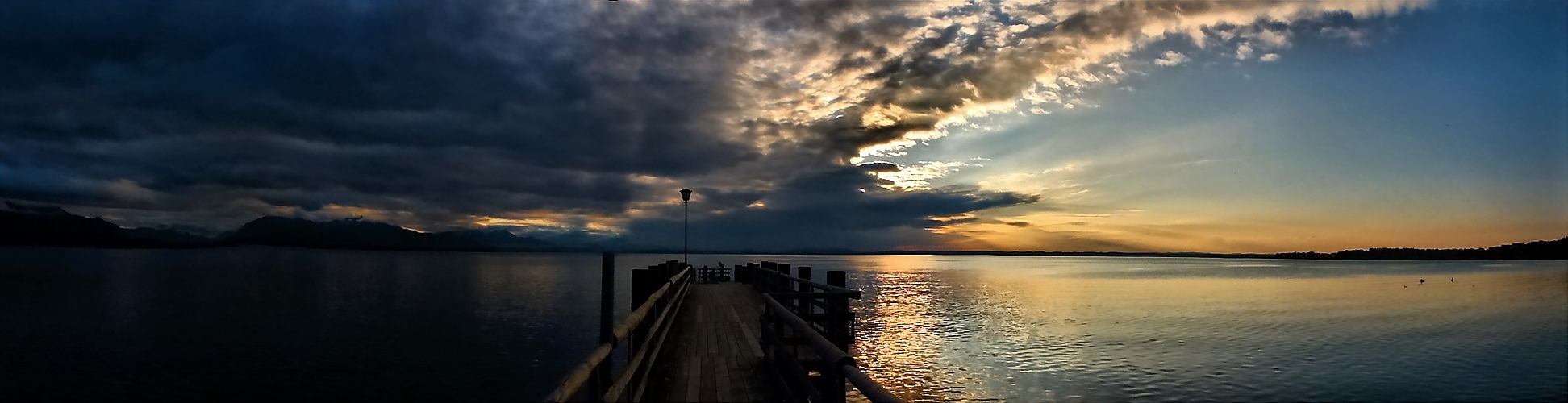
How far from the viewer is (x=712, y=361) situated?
37.1 feet

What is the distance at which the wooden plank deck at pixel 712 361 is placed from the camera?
912 cm

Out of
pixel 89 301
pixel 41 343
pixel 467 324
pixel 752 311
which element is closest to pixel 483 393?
pixel 752 311

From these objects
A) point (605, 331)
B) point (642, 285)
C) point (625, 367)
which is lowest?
point (625, 367)

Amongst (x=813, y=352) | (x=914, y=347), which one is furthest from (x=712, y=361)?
(x=914, y=347)

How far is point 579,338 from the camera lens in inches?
1189

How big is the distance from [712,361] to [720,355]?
58 centimetres

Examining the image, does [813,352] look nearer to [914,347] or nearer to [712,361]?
[712,361]

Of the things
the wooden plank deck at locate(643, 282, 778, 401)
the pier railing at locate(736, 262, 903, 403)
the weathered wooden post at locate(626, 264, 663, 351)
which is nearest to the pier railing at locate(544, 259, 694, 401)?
the wooden plank deck at locate(643, 282, 778, 401)

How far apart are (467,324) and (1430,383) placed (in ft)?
112

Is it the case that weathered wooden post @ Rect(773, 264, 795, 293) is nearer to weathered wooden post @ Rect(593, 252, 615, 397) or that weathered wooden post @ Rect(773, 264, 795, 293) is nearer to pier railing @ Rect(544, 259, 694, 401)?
pier railing @ Rect(544, 259, 694, 401)

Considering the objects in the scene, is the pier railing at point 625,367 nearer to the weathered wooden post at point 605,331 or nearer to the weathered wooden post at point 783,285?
the weathered wooden post at point 605,331

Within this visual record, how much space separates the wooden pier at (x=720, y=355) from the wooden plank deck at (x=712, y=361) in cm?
1

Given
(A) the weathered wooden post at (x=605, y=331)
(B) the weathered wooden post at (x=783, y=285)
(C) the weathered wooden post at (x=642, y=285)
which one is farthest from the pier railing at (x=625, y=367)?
(B) the weathered wooden post at (x=783, y=285)

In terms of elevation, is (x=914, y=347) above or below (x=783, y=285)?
below
